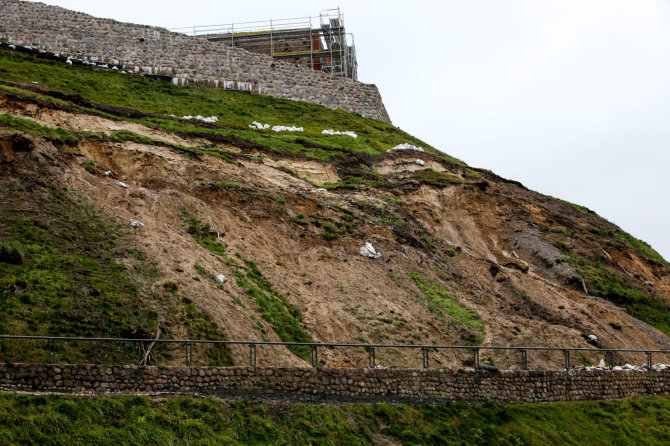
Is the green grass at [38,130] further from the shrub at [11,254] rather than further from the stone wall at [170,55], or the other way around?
the stone wall at [170,55]

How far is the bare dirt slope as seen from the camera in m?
24.1

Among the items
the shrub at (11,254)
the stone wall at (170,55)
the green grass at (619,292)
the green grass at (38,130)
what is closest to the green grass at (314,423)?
the shrub at (11,254)

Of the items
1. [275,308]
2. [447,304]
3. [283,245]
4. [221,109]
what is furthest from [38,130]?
[447,304]

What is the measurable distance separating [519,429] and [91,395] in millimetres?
11498

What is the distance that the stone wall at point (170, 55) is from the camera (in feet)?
157

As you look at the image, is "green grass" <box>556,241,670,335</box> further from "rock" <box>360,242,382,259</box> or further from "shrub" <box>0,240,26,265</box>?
"shrub" <box>0,240,26,265</box>

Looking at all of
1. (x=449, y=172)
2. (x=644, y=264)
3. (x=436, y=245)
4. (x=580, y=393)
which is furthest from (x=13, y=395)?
(x=644, y=264)

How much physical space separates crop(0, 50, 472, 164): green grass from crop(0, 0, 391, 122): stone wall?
1830 mm

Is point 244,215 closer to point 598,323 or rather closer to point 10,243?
point 10,243

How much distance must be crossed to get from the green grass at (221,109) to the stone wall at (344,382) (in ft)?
58.7

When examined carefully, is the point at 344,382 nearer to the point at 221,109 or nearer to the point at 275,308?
the point at 275,308

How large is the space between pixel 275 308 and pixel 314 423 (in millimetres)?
7278

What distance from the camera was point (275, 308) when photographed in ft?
77.4

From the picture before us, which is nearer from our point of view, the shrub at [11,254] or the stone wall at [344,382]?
the stone wall at [344,382]
